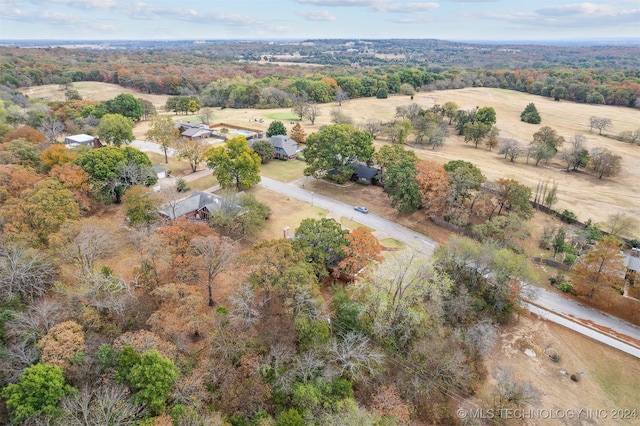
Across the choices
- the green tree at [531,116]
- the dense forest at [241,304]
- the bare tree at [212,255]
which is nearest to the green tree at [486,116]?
the green tree at [531,116]

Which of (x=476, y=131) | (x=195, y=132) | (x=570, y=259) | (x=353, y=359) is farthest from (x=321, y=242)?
(x=476, y=131)

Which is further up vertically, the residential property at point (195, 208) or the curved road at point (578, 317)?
the residential property at point (195, 208)

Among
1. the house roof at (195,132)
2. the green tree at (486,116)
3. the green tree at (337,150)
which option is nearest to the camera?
the green tree at (337,150)

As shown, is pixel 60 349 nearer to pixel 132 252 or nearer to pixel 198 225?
pixel 198 225

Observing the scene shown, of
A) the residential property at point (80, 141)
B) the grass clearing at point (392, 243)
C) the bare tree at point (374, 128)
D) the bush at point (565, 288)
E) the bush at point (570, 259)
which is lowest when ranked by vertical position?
the bush at point (565, 288)

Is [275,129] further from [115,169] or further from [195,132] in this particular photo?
[115,169]

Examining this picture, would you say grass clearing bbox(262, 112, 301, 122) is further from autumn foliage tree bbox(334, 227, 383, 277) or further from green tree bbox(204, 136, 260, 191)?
autumn foliage tree bbox(334, 227, 383, 277)

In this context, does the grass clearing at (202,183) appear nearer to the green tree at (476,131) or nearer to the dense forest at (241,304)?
the dense forest at (241,304)

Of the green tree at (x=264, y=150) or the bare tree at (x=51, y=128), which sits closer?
the green tree at (x=264, y=150)
